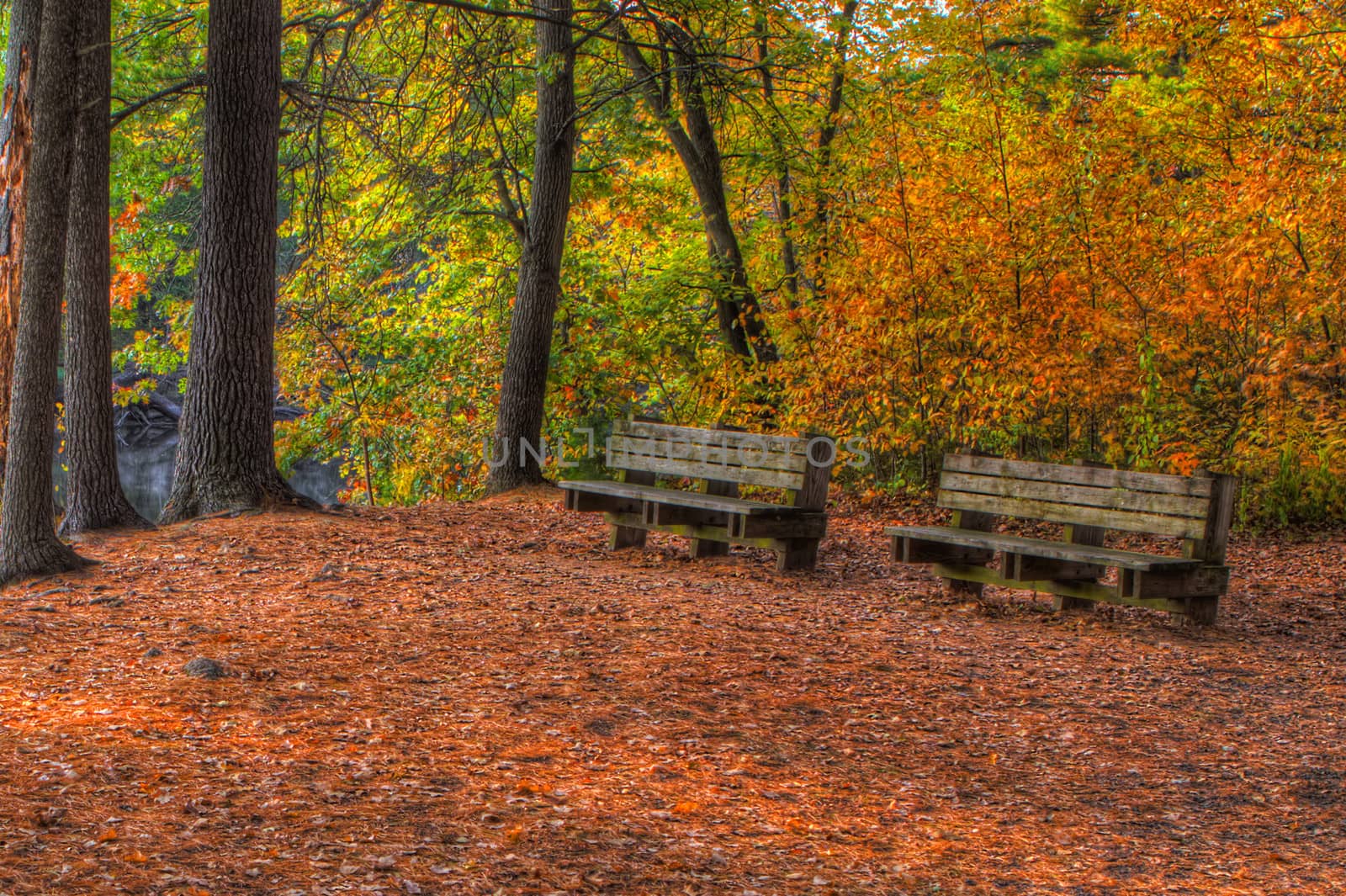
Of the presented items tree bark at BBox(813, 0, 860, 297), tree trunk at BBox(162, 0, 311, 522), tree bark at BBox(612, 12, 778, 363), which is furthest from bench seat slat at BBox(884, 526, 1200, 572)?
tree bark at BBox(612, 12, 778, 363)

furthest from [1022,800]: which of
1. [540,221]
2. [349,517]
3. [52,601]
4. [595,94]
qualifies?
[595,94]

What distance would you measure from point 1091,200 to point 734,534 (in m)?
4.63

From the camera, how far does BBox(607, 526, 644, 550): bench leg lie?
358 inches

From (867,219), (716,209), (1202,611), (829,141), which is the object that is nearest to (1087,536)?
(1202,611)

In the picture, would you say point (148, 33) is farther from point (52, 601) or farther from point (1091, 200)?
point (1091, 200)

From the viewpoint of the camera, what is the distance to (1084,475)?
723 centimetres

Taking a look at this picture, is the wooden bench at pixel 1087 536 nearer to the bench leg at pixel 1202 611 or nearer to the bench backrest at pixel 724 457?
the bench leg at pixel 1202 611

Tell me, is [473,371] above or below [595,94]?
below

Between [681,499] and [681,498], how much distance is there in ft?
0.06

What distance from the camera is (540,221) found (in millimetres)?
12070

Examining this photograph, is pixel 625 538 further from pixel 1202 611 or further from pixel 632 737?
pixel 632 737

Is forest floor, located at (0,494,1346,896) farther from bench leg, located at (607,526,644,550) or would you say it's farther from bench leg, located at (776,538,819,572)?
bench leg, located at (607,526,644,550)

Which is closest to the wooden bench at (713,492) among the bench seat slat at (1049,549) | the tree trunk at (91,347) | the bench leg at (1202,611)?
the bench seat slat at (1049,549)

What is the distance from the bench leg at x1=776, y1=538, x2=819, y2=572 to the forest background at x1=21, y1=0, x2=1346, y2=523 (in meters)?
3.06
